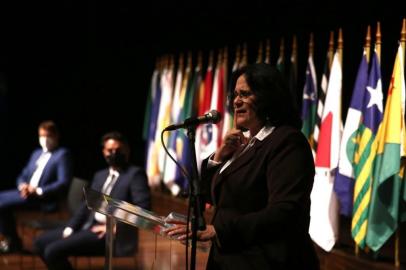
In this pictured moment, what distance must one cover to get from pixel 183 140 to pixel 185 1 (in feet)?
6.33

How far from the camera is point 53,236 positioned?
4.70 meters

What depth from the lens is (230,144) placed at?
2318 mm

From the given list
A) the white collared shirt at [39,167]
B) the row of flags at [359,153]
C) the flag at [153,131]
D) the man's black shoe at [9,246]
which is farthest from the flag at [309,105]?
the man's black shoe at [9,246]

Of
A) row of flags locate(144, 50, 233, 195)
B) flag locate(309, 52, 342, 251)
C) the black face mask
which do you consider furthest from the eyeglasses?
row of flags locate(144, 50, 233, 195)

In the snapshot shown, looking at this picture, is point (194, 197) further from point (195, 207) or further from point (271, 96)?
point (271, 96)

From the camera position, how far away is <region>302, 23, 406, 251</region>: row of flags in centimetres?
448

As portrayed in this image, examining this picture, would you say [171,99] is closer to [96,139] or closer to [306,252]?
[96,139]

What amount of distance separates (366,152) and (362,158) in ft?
0.18

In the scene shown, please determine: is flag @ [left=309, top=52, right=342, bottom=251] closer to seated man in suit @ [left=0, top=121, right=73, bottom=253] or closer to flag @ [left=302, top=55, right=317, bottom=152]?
flag @ [left=302, top=55, right=317, bottom=152]

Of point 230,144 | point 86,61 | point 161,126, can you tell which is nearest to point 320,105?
point 161,126

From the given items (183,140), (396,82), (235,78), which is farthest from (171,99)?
(235,78)

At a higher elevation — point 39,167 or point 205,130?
point 205,130

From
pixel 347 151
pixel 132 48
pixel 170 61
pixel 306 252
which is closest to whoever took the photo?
pixel 306 252

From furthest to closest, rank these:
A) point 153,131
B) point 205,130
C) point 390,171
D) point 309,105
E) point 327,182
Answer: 1. point 153,131
2. point 205,130
3. point 309,105
4. point 327,182
5. point 390,171
